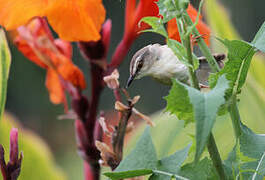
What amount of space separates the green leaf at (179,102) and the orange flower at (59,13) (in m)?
0.16

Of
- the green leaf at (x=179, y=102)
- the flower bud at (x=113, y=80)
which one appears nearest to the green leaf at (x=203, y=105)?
the green leaf at (x=179, y=102)

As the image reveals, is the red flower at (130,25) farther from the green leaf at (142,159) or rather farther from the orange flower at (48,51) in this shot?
the green leaf at (142,159)

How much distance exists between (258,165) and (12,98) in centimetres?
161

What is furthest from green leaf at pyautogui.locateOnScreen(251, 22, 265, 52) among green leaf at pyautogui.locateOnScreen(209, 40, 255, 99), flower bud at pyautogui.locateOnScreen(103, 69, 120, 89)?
flower bud at pyautogui.locateOnScreen(103, 69, 120, 89)

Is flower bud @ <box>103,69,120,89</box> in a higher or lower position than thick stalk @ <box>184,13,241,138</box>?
lower

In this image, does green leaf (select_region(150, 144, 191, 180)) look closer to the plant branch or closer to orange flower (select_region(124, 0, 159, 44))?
the plant branch

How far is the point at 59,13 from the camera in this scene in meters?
0.38

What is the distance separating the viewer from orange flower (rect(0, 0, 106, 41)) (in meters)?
0.38

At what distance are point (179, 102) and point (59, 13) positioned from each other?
18 centimetres

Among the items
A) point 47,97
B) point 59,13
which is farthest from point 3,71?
point 47,97

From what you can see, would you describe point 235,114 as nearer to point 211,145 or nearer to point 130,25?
point 211,145

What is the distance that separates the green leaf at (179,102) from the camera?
8.9 inches

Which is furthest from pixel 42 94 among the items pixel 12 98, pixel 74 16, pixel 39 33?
pixel 74 16

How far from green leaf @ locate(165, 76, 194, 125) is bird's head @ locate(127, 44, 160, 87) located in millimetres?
55
